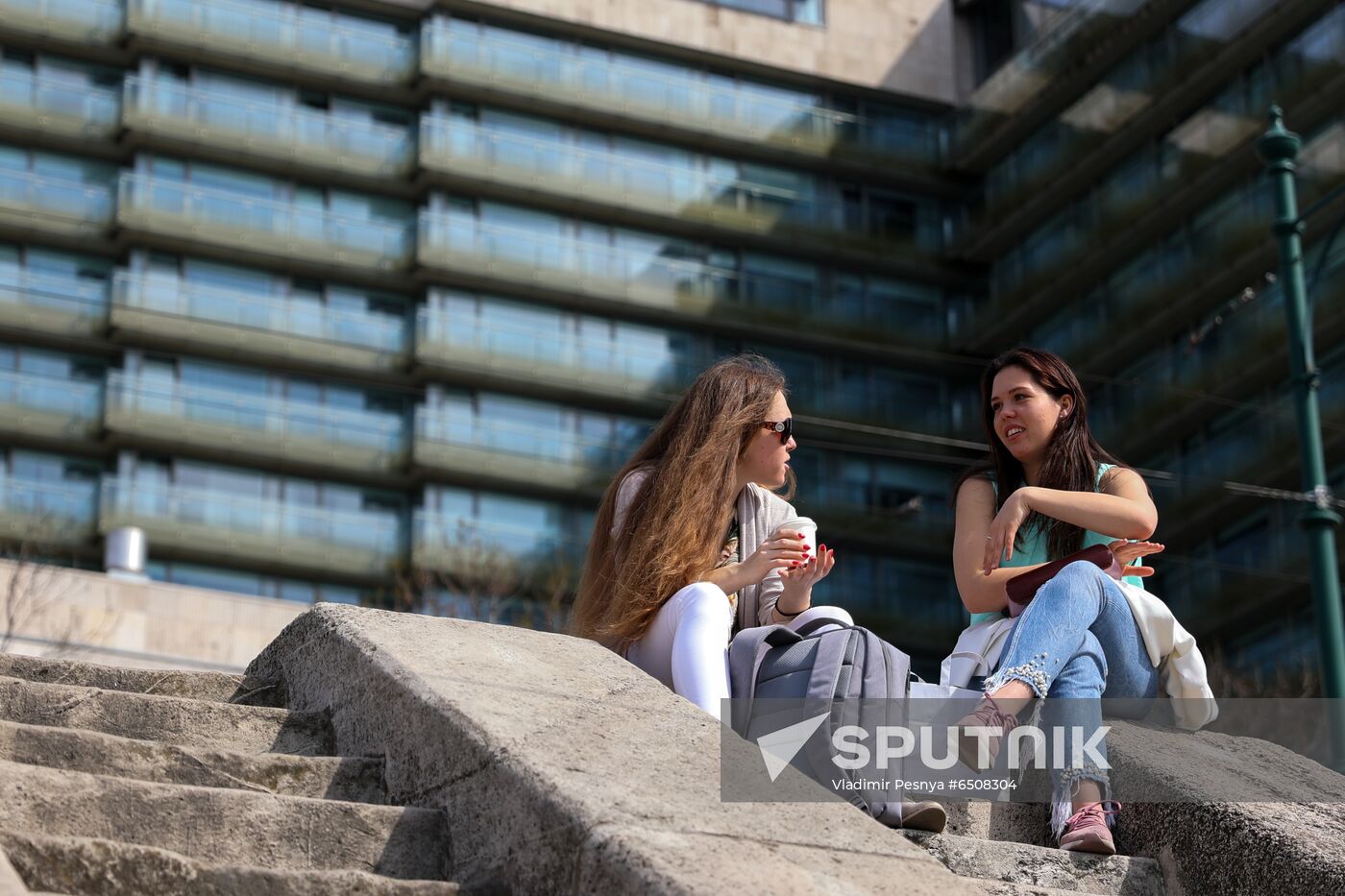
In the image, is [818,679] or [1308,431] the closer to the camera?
[818,679]

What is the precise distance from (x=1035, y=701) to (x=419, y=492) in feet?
127

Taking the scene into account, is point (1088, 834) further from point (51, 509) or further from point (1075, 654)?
point (51, 509)

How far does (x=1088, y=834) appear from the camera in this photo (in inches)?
230

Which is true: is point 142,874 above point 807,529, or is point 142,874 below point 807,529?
below

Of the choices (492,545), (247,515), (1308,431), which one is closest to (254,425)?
(247,515)

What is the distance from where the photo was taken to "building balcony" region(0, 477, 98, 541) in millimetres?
41094

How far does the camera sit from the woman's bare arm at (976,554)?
22.5ft

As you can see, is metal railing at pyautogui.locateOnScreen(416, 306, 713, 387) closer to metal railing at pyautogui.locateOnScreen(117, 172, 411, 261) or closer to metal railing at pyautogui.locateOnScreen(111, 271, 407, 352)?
metal railing at pyautogui.locateOnScreen(111, 271, 407, 352)

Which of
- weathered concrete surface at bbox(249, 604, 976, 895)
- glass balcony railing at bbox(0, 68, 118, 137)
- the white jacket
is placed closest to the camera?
weathered concrete surface at bbox(249, 604, 976, 895)

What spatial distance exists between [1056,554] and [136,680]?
2881 mm

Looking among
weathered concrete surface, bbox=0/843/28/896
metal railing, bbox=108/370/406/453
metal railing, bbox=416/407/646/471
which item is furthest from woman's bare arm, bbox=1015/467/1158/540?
metal railing, bbox=108/370/406/453

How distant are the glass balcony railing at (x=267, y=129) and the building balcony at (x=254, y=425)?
16.7 ft

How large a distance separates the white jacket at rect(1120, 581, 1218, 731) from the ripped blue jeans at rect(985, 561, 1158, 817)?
4 cm

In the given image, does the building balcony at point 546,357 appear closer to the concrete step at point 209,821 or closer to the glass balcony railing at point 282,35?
the glass balcony railing at point 282,35
